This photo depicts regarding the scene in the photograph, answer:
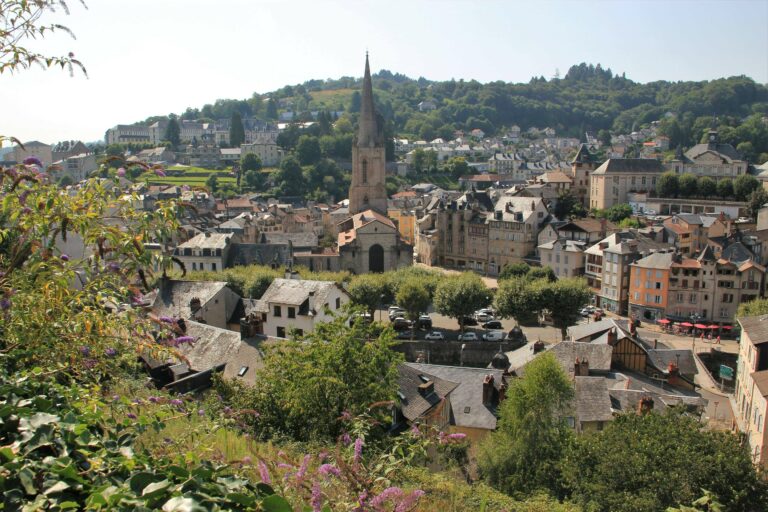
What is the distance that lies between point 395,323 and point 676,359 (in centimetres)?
1645

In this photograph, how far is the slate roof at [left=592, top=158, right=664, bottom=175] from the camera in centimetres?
7181

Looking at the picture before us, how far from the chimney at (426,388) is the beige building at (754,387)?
340 inches

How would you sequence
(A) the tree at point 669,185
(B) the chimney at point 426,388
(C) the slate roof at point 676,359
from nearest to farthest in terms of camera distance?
(B) the chimney at point 426,388
(C) the slate roof at point 676,359
(A) the tree at point 669,185

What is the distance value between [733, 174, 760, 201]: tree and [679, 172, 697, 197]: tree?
368 cm

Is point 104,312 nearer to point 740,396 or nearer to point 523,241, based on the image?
point 740,396

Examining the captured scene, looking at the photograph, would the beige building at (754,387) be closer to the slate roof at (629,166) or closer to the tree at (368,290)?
the tree at (368,290)

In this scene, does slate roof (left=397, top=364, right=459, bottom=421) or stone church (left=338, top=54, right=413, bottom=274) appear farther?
stone church (left=338, top=54, right=413, bottom=274)

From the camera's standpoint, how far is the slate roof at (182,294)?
28.2m

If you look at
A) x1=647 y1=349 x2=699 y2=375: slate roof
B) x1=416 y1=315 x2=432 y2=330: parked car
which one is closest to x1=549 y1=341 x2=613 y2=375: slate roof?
x1=647 y1=349 x2=699 y2=375: slate roof

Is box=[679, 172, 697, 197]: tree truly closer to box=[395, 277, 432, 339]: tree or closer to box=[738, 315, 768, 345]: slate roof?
box=[395, 277, 432, 339]: tree

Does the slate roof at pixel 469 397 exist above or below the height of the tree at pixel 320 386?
below

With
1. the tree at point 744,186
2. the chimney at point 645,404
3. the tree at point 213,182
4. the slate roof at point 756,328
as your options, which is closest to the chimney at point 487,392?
the chimney at point 645,404

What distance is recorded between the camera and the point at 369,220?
56156 mm

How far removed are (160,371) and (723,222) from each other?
54381mm
